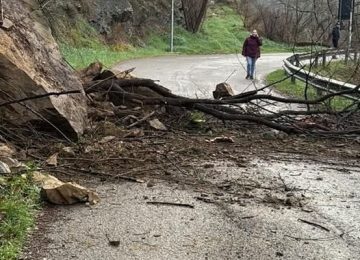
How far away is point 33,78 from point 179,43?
3465 centimetres

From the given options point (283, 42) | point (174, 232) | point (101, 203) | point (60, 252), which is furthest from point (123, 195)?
point (283, 42)

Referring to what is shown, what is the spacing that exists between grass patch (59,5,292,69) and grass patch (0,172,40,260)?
48.9 ft

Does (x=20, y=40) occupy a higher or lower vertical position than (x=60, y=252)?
higher

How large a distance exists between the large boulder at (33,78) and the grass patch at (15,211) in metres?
1.49

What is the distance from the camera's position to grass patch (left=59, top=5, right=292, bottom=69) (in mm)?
26344

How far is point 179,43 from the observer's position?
138 ft

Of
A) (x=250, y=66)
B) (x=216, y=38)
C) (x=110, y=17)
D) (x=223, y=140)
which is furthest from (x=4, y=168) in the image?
(x=216, y=38)

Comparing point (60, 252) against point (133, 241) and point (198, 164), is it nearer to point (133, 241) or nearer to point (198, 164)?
point (133, 241)

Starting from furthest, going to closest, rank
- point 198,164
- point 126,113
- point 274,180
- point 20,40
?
point 126,113 < point 20,40 < point 198,164 < point 274,180

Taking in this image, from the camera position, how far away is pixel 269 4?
51.8m

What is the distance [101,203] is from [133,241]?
116 centimetres

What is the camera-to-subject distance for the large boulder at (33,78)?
793cm

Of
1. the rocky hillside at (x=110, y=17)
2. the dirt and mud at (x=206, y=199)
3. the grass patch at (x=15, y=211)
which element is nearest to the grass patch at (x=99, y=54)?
the rocky hillside at (x=110, y=17)

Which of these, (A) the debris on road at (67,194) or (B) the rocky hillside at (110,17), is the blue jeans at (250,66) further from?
(A) the debris on road at (67,194)
